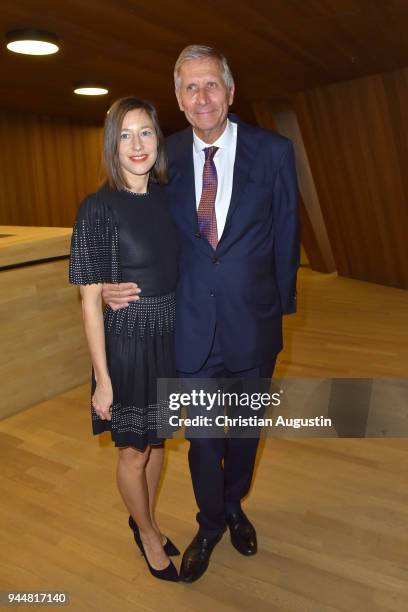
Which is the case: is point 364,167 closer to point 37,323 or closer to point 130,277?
point 37,323

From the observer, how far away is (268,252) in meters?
1.83

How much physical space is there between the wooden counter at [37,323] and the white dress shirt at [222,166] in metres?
1.87

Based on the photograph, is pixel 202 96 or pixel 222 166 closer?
pixel 202 96

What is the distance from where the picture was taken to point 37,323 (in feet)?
11.6

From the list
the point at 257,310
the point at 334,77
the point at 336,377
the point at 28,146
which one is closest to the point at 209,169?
the point at 257,310

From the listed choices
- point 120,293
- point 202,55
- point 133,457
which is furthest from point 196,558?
point 202,55

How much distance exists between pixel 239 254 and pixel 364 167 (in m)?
5.49

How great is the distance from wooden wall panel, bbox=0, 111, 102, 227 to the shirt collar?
6710mm

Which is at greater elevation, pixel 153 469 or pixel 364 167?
pixel 364 167

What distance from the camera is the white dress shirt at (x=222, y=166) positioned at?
180cm

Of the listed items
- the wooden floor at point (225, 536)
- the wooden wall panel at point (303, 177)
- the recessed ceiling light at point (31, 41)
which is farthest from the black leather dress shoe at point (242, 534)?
the wooden wall panel at point (303, 177)

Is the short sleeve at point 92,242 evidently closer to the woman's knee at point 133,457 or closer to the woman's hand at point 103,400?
the woman's hand at point 103,400

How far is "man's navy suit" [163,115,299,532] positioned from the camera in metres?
1.76

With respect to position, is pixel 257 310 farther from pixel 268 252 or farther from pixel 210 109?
pixel 210 109
